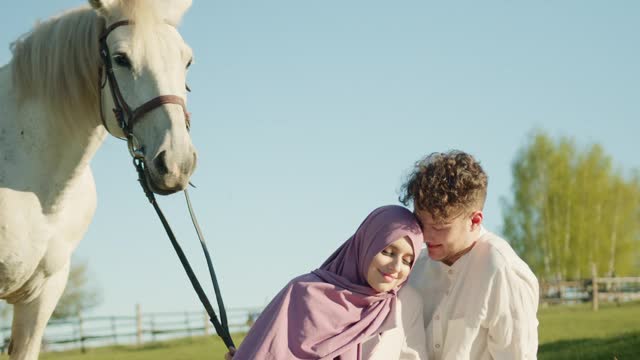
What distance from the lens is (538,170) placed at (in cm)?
3697

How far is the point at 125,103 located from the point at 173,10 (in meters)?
0.62

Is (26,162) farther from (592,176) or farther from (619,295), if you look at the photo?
(592,176)

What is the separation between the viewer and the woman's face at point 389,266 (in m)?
3.06

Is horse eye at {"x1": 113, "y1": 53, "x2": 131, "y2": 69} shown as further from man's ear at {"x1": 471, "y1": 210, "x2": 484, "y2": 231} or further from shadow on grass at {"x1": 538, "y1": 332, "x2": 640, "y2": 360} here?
shadow on grass at {"x1": 538, "y1": 332, "x2": 640, "y2": 360}

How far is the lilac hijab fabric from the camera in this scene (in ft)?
9.93

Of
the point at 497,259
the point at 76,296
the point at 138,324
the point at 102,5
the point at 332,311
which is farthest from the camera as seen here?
the point at 76,296

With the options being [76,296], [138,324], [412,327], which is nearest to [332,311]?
[412,327]

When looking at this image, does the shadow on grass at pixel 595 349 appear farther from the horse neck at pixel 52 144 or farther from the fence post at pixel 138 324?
the fence post at pixel 138 324

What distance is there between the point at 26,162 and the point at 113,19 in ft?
2.91

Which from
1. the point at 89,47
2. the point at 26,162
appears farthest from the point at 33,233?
the point at 89,47

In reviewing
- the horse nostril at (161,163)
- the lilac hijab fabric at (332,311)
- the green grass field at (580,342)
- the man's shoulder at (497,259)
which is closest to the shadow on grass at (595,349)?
the green grass field at (580,342)

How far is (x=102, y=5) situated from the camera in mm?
4004

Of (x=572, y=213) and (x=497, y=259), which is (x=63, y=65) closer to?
(x=497, y=259)

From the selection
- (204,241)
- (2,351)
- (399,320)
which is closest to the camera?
(399,320)
